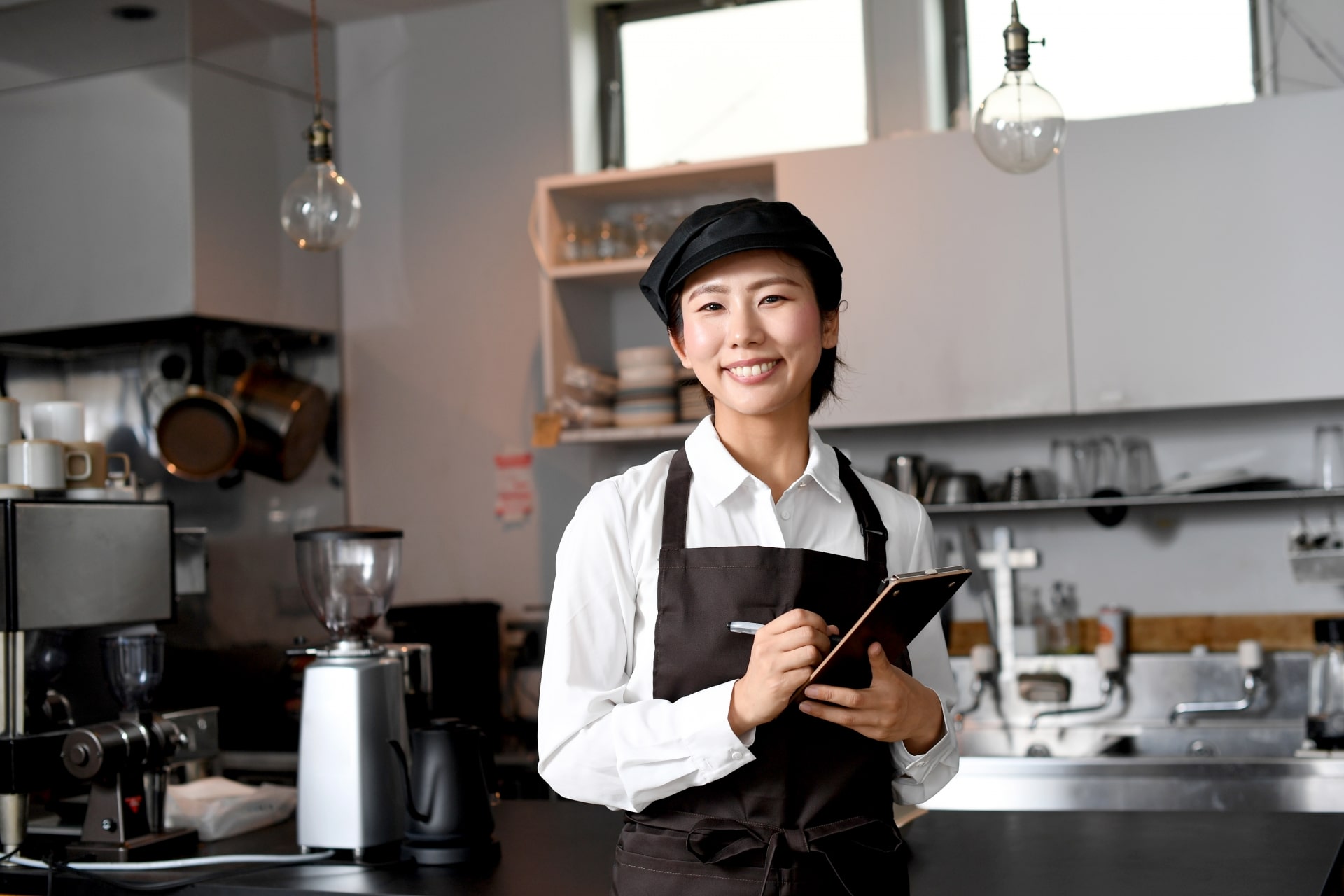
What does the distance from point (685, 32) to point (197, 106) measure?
1409 mm

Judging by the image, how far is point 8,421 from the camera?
2.22 meters

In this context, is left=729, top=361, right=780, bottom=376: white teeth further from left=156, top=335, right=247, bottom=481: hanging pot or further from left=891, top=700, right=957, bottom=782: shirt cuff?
left=156, top=335, right=247, bottom=481: hanging pot

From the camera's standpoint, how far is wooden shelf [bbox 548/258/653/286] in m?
3.52

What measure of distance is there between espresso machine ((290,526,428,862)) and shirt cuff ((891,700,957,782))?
2.87 ft

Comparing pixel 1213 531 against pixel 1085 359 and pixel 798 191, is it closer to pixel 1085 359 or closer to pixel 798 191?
pixel 1085 359

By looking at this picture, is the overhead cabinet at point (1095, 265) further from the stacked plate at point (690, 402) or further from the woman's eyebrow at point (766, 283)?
the woman's eyebrow at point (766, 283)

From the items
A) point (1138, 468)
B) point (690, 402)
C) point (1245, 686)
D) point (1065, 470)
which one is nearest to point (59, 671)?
point (690, 402)

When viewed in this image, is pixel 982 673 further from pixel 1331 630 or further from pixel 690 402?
pixel 690 402

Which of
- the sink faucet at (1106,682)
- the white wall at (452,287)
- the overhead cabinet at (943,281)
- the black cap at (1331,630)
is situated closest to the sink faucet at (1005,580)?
the sink faucet at (1106,682)

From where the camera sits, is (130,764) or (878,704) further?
(130,764)

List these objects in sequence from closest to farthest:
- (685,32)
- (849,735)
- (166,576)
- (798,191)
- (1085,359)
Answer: (849,735) → (166,576) → (1085,359) → (798,191) → (685,32)

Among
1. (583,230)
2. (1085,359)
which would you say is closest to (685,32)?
(583,230)

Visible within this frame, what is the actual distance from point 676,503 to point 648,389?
90.4 inches

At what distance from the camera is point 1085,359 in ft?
10.4
